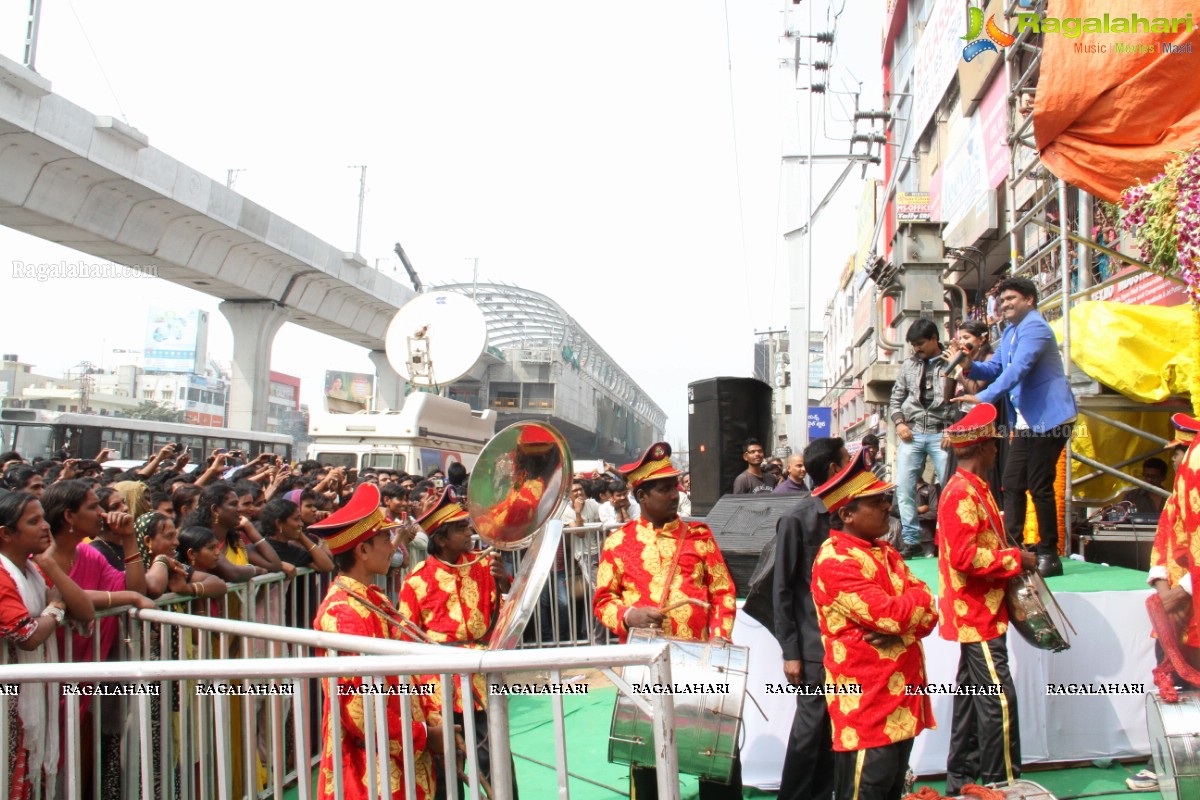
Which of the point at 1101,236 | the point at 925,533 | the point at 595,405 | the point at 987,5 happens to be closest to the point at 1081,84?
the point at 1101,236

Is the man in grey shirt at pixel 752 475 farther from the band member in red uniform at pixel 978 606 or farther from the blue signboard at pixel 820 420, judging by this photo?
the blue signboard at pixel 820 420

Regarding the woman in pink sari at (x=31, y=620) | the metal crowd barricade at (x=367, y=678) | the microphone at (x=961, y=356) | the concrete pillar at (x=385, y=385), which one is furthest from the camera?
the concrete pillar at (x=385, y=385)

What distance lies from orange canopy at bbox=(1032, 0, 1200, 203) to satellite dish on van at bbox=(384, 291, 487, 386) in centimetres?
1096

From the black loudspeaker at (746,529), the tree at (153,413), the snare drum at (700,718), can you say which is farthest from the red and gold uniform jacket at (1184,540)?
the tree at (153,413)

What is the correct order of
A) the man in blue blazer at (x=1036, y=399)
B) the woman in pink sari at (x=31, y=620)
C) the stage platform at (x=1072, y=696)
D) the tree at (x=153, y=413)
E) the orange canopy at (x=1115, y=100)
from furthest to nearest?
1. the tree at (x=153, y=413)
2. the orange canopy at (x=1115, y=100)
3. the man in blue blazer at (x=1036, y=399)
4. the stage platform at (x=1072, y=696)
5. the woman in pink sari at (x=31, y=620)

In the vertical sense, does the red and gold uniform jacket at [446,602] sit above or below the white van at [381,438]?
below

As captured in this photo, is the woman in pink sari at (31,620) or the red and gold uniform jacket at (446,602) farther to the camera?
the red and gold uniform jacket at (446,602)

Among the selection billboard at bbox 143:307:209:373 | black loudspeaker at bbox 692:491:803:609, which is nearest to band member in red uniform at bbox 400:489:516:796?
black loudspeaker at bbox 692:491:803:609

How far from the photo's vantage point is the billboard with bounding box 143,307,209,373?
9256cm

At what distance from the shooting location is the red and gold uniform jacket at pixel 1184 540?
3.42 meters

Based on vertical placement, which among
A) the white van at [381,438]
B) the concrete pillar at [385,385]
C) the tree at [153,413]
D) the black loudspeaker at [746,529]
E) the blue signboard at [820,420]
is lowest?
the black loudspeaker at [746,529]

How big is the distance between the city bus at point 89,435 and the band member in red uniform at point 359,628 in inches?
516

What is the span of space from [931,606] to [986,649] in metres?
0.79

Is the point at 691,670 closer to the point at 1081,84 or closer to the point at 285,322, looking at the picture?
the point at 1081,84
